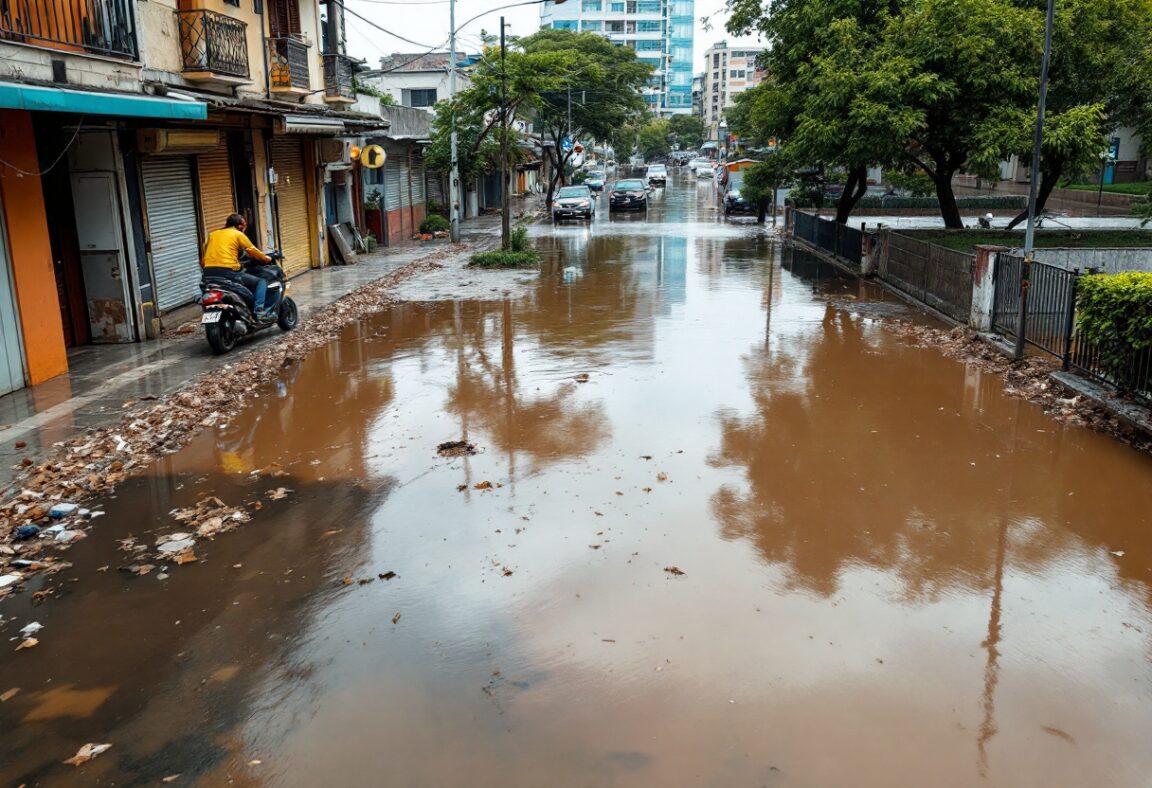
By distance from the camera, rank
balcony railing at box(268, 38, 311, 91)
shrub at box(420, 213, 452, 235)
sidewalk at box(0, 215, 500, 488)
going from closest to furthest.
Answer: sidewalk at box(0, 215, 500, 488)
balcony railing at box(268, 38, 311, 91)
shrub at box(420, 213, 452, 235)

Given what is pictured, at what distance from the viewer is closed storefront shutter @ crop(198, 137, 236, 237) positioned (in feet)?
53.3

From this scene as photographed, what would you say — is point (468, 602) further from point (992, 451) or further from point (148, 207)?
point (148, 207)

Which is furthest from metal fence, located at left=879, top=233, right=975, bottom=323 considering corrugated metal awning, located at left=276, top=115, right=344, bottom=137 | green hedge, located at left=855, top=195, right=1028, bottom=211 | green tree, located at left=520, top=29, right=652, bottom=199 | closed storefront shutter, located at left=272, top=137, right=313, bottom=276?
green tree, located at left=520, top=29, right=652, bottom=199

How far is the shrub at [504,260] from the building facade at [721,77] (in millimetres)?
133369

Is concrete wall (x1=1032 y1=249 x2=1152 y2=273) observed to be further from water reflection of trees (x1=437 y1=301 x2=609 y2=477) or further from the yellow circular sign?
the yellow circular sign

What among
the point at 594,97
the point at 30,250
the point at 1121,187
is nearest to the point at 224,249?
the point at 30,250

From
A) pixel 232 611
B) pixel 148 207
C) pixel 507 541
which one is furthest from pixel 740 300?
pixel 232 611

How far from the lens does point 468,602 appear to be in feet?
18.4

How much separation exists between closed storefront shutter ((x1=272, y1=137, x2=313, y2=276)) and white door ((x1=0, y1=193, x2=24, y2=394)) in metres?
9.75

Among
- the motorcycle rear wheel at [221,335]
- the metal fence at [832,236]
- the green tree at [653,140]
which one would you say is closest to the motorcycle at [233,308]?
the motorcycle rear wheel at [221,335]

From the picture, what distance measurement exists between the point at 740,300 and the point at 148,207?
34.7ft

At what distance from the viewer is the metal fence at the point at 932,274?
14.6 m

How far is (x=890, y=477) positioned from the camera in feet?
25.4

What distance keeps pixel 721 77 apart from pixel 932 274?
519ft
